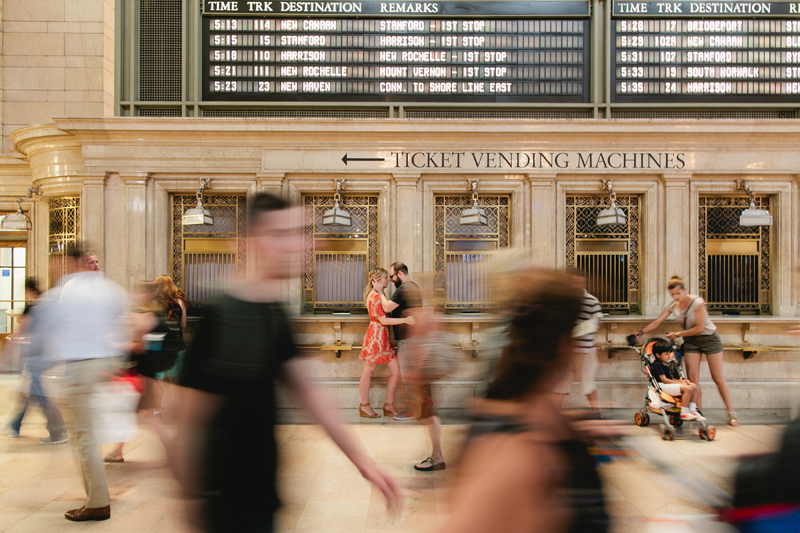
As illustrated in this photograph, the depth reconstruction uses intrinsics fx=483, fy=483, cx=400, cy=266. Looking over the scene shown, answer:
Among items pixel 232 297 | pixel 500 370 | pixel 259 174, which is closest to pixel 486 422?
pixel 500 370

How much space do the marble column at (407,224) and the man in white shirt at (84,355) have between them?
4.15 m

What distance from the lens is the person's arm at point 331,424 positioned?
6.30 ft

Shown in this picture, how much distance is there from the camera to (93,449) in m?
3.68

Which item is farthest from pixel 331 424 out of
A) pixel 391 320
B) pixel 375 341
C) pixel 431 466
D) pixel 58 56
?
pixel 58 56

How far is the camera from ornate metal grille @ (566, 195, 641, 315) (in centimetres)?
754

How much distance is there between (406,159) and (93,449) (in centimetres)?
535

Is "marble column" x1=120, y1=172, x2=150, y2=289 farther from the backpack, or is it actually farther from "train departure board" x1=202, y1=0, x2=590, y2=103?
"train departure board" x1=202, y1=0, x2=590, y2=103

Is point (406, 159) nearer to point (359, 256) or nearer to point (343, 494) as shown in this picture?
point (359, 256)

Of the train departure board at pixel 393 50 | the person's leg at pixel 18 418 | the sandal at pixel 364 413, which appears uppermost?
the train departure board at pixel 393 50

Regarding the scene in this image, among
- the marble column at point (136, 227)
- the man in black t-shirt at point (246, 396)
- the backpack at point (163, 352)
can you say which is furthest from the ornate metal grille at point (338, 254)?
the man in black t-shirt at point (246, 396)

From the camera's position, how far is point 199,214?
23.1 ft

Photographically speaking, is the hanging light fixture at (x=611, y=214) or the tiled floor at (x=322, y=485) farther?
the hanging light fixture at (x=611, y=214)

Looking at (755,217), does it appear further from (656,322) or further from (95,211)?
(95,211)

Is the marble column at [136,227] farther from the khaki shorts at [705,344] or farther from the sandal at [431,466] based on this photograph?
the khaki shorts at [705,344]
